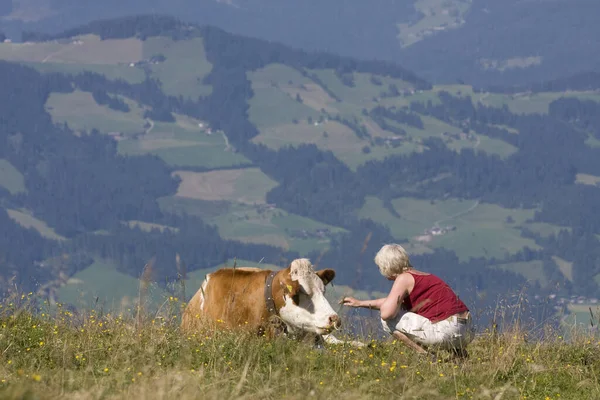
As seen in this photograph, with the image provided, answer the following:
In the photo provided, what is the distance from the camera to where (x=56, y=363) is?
8922 millimetres

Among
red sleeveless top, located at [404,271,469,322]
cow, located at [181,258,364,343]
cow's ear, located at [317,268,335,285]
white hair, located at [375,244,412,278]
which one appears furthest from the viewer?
cow's ear, located at [317,268,335,285]

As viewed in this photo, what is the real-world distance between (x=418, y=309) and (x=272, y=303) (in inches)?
57.4

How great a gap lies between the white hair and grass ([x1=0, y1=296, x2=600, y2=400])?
2.32 ft

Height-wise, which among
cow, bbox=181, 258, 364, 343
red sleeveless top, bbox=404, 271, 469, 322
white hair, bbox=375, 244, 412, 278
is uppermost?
white hair, bbox=375, 244, 412, 278

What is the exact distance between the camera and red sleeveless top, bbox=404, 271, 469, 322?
35.0ft

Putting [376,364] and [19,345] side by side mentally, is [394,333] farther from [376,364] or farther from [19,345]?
[19,345]

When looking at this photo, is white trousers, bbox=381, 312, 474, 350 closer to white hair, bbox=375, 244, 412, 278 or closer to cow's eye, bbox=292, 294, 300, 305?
white hair, bbox=375, 244, 412, 278

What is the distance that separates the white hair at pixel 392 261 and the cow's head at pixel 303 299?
629mm

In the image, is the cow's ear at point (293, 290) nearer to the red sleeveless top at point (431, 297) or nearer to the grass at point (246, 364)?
the grass at point (246, 364)

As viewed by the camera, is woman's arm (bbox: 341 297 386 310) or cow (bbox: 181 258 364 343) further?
woman's arm (bbox: 341 297 386 310)

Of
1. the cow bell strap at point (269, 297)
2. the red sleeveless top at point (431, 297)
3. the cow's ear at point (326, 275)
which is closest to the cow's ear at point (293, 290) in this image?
the cow bell strap at point (269, 297)

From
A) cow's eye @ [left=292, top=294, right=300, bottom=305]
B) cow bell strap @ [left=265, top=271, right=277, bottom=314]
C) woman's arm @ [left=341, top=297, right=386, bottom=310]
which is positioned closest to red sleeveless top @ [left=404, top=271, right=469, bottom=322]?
woman's arm @ [left=341, top=297, right=386, bottom=310]

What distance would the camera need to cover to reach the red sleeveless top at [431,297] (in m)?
10.7

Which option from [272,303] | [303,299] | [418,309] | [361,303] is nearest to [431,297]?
[418,309]
